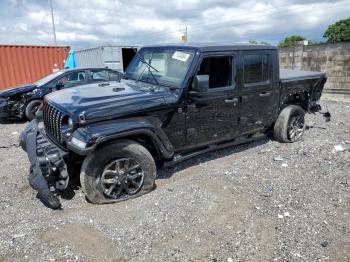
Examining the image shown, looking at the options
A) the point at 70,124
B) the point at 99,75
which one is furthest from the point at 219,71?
the point at 99,75

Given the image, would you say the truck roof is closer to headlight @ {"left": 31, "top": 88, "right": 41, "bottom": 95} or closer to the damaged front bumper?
the damaged front bumper

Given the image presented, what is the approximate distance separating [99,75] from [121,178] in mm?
6267

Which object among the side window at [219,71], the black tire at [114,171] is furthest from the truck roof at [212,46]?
the black tire at [114,171]

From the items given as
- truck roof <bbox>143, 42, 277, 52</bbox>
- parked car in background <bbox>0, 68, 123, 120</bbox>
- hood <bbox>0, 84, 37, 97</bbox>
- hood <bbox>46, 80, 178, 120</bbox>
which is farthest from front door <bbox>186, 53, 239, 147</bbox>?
hood <bbox>0, 84, 37, 97</bbox>

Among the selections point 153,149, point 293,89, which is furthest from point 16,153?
point 293,89

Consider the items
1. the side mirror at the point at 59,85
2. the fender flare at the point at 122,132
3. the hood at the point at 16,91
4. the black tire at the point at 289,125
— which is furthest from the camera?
the side mirror at the point at 59,85

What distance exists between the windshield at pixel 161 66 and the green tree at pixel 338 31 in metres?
43.6

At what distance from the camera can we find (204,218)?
3518 millimetres

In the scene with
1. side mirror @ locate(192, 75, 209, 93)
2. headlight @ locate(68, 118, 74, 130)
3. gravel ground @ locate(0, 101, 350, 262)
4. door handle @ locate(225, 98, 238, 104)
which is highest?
side mirror @ locate(192, 75, 209, 93)

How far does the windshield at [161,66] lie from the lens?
4.34m

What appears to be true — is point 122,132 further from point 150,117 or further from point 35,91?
point 35,91

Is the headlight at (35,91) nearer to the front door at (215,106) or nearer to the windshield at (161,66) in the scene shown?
the windshield at (161,66)

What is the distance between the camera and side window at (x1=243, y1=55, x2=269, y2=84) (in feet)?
16.2

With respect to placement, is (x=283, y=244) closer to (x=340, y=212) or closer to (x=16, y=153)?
(x=340, y=212)
